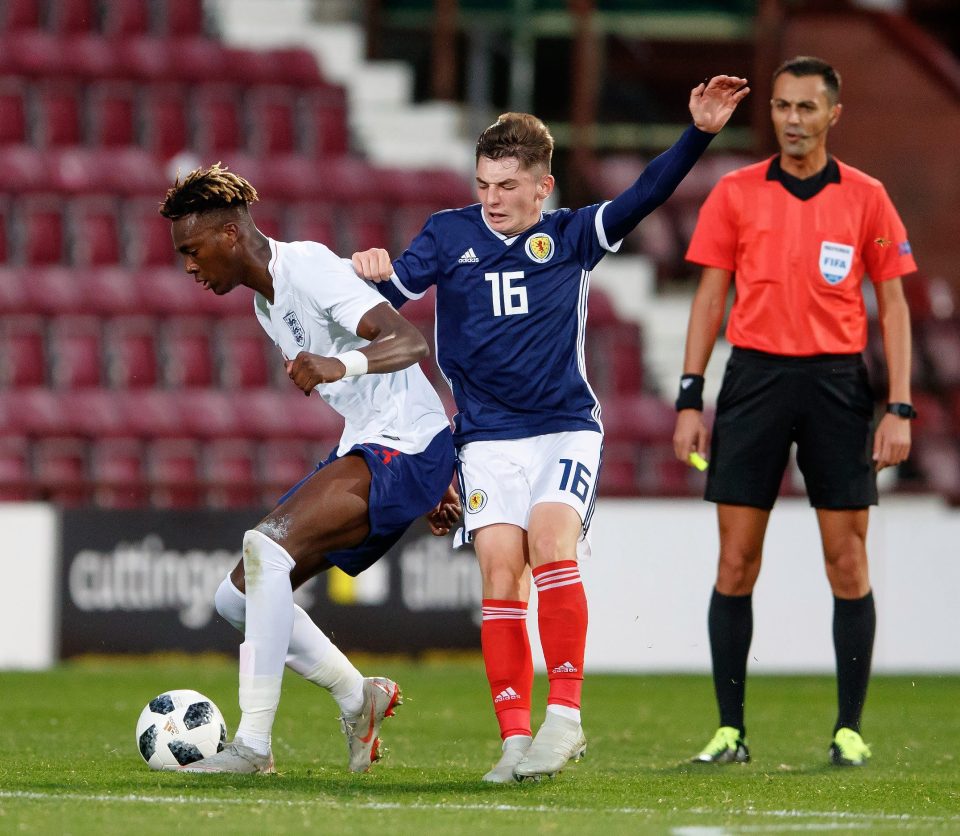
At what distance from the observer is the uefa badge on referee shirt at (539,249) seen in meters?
5.14

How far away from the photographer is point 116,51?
509 inches

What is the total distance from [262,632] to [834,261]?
2224 millimetres

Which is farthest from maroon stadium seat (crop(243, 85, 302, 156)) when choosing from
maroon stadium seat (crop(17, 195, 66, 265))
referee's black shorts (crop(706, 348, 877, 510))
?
referee's black shorts (crop(706, 348, 877, 510))

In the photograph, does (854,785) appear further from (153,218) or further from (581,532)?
(153,218)

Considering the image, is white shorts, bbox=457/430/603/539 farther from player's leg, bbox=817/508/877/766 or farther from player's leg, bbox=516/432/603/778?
player's leg, bbox=817/508/877/766

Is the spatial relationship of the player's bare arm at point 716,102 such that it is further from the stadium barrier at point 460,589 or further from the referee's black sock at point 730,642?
the stadium barrier at point 460,589

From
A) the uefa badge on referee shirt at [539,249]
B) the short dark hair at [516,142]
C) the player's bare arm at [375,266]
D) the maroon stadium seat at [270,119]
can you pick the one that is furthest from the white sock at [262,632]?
the maroon stadium seat at [270,119]

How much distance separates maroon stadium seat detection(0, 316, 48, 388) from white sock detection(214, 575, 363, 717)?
639cm

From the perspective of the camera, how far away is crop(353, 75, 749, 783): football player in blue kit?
4902 mm

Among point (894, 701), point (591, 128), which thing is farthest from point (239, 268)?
point (591, 128)

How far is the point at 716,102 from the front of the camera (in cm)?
504

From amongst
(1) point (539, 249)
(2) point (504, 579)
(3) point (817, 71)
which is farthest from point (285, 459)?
(2) point (504, 579)

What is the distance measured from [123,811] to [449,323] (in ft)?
5.79

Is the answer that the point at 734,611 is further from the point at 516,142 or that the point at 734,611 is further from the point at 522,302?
the point at 516,142
